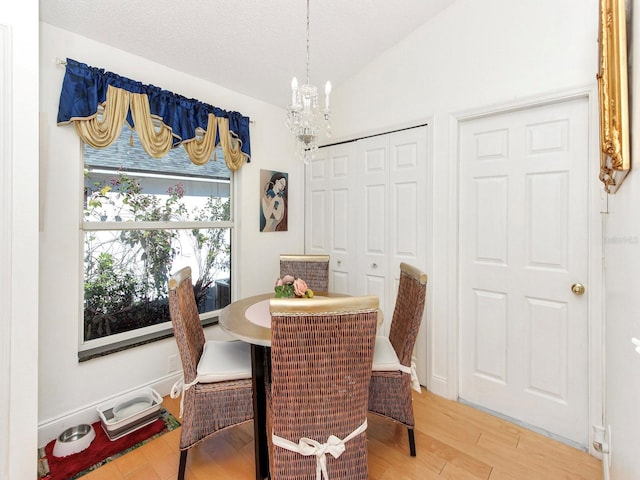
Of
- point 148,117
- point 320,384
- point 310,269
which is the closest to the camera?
point 320,384

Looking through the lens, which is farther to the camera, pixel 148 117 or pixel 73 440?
pixel 148 117

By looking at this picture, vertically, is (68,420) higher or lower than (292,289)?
lower

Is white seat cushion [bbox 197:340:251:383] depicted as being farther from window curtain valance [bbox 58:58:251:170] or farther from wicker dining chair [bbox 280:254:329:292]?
window curtain valance [bbox 58:58:251:170]

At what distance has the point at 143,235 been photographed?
239 cm

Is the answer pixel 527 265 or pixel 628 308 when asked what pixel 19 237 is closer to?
pixel 628 308

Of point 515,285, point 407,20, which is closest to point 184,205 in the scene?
point 407,20

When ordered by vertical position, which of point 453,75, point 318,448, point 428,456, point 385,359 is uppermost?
point 453,75

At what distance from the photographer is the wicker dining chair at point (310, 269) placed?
9.13 feet

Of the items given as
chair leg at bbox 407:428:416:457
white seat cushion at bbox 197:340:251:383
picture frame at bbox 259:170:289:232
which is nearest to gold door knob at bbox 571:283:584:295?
chair leg at bbox 407:428:416:457

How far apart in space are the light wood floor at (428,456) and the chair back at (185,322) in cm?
57

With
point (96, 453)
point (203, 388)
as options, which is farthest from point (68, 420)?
point (203, 388)

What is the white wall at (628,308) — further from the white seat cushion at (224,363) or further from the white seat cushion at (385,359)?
the white seat cushion at (224,363)

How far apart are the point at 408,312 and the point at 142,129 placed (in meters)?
2.13

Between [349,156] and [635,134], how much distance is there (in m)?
2.28
